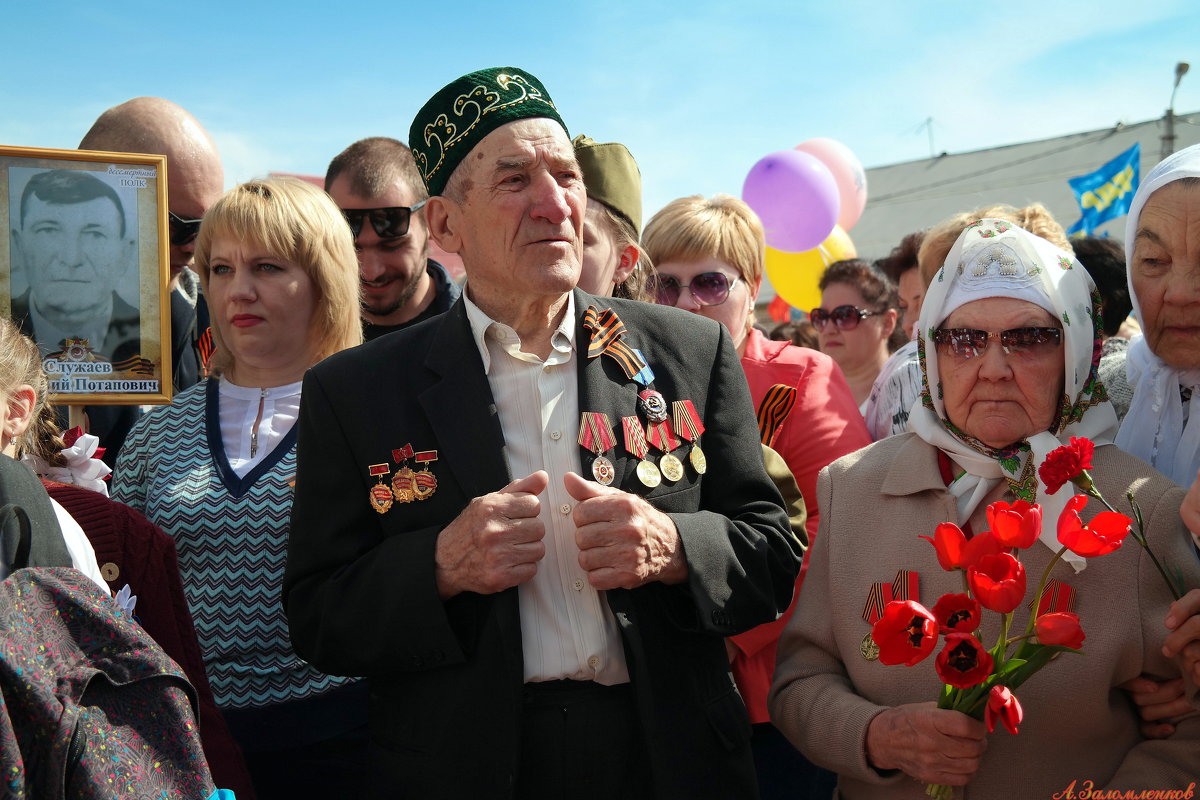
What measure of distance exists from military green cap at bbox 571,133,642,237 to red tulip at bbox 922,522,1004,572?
197 cm

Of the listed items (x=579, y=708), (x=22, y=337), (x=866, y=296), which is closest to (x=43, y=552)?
(x=22, y=337)

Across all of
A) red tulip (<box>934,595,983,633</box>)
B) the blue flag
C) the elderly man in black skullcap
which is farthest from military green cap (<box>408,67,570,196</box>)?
the blue flag

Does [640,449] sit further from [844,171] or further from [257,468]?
[844,171]

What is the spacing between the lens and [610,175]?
147 inches

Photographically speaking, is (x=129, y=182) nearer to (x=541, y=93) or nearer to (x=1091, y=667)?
(x=541, y=93)

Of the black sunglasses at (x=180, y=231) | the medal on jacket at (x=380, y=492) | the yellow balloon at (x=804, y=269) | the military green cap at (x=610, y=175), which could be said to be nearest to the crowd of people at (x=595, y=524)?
the medal on jacket at (x=380, y=492)

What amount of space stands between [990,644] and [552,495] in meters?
1.08

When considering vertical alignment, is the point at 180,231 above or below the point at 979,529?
above

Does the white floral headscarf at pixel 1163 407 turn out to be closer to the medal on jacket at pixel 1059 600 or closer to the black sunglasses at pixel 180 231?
the medal on jacket at pixel 1059 600

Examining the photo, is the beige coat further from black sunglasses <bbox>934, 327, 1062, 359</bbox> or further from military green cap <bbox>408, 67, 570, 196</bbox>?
military green cap <bbox>408, 67, 570, 196</bbox>

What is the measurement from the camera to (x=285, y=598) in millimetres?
2500

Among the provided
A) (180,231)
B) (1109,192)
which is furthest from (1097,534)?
(1109,192)

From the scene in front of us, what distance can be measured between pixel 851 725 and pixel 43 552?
1774 mm

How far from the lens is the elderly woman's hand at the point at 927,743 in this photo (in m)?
2.20
